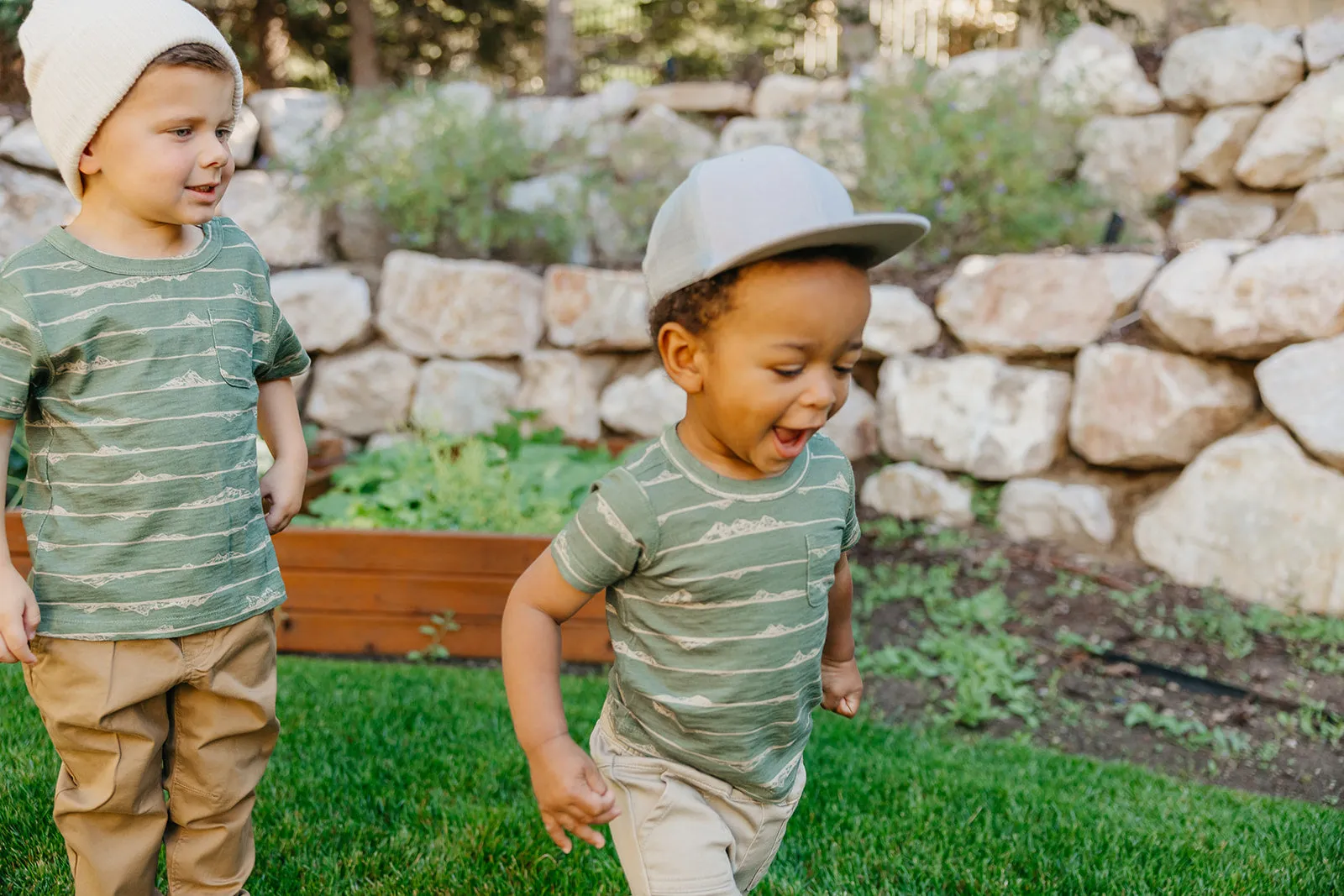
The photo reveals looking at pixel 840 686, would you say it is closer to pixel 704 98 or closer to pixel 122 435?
pixel 122 435

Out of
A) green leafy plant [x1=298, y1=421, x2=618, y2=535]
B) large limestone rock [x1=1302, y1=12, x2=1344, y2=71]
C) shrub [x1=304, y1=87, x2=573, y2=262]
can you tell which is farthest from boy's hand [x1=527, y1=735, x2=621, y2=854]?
large limestone rock [x1=1302, y1=12, x2=1344, y2=71]

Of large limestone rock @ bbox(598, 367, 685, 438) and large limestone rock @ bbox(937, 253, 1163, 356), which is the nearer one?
large limestone rock @ bbox(937, 253, 1163, 356)

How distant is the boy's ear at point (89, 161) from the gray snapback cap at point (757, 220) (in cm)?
95

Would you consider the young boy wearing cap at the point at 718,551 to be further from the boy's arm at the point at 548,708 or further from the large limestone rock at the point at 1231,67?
the large limestone rock at the point at 1231,67

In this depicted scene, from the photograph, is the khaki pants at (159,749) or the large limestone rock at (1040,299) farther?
the large limestone rock at (1040,299)

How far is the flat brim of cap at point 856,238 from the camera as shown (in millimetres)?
1317

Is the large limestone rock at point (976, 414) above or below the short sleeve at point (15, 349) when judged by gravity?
below

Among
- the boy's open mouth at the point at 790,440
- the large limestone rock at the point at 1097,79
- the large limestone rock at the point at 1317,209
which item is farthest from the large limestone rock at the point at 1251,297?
the boy's open mouth at the point at 790,440

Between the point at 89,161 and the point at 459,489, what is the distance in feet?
7.77

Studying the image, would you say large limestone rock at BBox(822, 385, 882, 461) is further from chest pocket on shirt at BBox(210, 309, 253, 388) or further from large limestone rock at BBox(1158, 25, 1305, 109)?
chest pocket on shirt at BBox(210, 309, 253, 388)

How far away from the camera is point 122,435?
5.62 feet

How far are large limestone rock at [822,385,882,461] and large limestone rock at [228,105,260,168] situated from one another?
328 centimetres

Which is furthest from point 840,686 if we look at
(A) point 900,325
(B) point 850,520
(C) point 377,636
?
(A) point 900,325

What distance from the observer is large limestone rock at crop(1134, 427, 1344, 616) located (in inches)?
148
